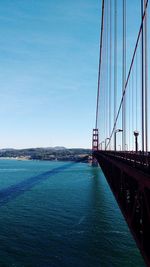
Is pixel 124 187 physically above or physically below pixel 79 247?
above

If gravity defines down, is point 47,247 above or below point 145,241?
below

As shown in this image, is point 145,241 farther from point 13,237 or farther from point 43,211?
point 43,211

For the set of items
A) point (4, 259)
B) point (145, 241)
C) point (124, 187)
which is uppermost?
point (124, 187)

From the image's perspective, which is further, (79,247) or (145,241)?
(79,247)

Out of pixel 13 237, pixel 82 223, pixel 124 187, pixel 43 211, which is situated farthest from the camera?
pixel 43 211

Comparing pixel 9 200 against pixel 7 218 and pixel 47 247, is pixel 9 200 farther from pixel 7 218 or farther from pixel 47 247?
pixel 47 247

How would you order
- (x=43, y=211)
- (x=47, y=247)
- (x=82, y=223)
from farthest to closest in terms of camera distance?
(x=43, y=211)
(x=82, y=223)
(x=47, y=247)

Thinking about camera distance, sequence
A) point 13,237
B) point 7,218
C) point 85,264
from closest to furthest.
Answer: point 85,264, point 13,237, point 7,218

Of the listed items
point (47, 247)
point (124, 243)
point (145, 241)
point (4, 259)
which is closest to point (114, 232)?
point (124, 243)

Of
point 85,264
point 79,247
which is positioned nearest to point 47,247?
point 79,247
